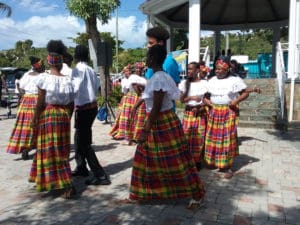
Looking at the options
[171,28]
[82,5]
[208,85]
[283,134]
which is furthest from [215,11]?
[208,85]

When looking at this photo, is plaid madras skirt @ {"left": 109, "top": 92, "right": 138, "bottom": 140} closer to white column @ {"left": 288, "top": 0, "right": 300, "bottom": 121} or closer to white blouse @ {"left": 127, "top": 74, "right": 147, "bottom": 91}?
white blouse @ {"left": 127, "top": 74, "right": 147, "bottom": 91}

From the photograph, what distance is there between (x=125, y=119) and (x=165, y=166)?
4.62 meters

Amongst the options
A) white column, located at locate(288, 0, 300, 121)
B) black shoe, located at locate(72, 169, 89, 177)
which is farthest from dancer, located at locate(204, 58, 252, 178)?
white column, located at locate(288, 0, 300, 121)

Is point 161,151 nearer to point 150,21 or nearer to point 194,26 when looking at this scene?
point 194,26

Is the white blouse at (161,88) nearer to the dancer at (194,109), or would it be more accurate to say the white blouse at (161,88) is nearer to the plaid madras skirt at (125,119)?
the dancer at (194,109)

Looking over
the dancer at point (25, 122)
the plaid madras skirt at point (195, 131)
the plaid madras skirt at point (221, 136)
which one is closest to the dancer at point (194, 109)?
the plaid madras skirt at point (195, 131)

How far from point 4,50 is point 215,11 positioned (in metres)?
65.2

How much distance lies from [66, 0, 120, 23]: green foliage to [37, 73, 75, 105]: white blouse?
10.5 metres

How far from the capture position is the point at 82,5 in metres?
14.6

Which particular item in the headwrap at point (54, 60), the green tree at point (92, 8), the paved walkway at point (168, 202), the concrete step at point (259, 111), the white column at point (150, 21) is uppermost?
the green tree at point (92, 8)

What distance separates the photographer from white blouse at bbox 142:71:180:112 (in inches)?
161

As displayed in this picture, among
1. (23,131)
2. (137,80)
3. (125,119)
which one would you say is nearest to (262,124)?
(125,119)

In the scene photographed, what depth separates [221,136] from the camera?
591 centimetres

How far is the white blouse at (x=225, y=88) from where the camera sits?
5742mm
